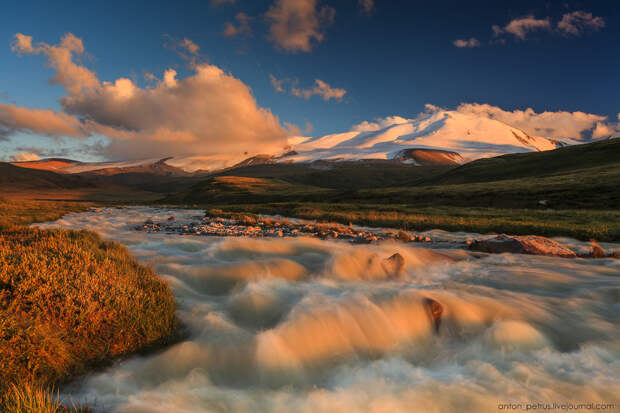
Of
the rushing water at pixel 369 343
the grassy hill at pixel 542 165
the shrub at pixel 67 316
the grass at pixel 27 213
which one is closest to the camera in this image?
the shrub at pixel 67 316

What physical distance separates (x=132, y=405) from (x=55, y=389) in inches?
34.8

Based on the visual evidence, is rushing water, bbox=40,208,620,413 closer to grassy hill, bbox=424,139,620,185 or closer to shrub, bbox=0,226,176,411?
shrub, bbox=0,226,176,411

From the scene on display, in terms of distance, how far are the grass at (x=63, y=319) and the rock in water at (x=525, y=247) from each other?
10.9 m

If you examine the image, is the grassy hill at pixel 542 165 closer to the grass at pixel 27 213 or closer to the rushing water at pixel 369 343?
the rushing water at pixel 369 343

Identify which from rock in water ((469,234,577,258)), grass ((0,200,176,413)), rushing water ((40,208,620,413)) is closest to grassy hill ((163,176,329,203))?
rock in water ((469,234,577,258))

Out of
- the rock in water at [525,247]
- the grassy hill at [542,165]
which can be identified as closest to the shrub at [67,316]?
the rock in water at [525,247]

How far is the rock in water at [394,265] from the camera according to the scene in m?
8.25

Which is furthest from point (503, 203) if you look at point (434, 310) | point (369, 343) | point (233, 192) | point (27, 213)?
point (233, 192)

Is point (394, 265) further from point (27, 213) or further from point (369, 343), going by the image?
point (27, 213)

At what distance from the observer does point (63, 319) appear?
3.86m

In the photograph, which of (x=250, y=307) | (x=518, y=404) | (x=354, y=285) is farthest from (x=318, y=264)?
(x=518, y=404)

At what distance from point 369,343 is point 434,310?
5.10 ft

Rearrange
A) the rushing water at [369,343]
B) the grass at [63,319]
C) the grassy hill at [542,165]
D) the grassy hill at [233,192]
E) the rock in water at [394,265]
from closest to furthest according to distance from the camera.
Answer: the grass at [63,319] → the rushing water at [369,343] → the rock in water at [394,265] → the grassy hill at [542,165] → the grassy hill at [233,192]

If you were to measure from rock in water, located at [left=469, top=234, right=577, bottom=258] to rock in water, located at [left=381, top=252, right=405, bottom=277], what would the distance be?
4747 millimetres
